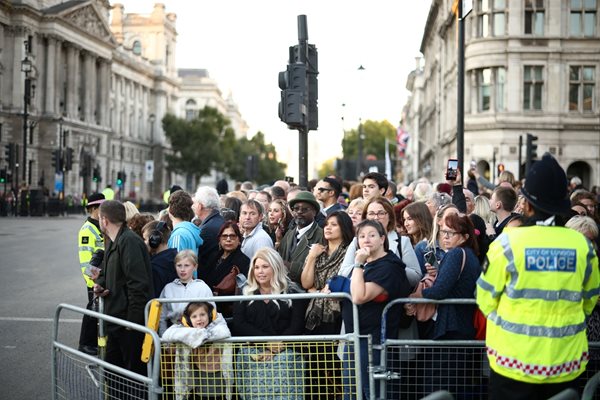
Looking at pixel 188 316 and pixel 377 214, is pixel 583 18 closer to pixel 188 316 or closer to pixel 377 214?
pixel 377 214

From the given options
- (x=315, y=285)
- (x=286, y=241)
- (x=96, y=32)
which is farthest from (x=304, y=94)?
(x=96, y=32)

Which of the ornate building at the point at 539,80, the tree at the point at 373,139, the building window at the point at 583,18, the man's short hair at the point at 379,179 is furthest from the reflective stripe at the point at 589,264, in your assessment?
the tree at the point at 373,139

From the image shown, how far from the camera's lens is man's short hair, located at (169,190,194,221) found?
8758 millimetres

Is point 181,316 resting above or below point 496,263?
below

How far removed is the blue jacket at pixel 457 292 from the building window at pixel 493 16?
37675 mm

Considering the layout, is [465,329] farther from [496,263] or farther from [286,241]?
[286,241]

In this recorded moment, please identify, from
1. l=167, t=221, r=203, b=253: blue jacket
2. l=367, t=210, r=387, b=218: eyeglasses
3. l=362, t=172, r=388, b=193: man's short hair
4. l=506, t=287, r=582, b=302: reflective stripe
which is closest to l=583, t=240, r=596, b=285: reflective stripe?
l=506, t=287, r=582, b=302: reflective stripe

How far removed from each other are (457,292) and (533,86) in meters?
37.6

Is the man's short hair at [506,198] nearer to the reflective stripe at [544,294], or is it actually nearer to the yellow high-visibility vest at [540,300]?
the yellow high-visibility vest at [540,300]

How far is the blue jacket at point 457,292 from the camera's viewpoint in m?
6.51

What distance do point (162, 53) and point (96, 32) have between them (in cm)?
3368

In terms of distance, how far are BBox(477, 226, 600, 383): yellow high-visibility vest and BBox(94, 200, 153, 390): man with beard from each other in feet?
11.2

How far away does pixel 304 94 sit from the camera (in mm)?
11625

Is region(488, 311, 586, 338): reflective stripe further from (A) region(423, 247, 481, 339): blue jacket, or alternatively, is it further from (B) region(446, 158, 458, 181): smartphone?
(B) region(446, 158, 458, 181): smartphone
